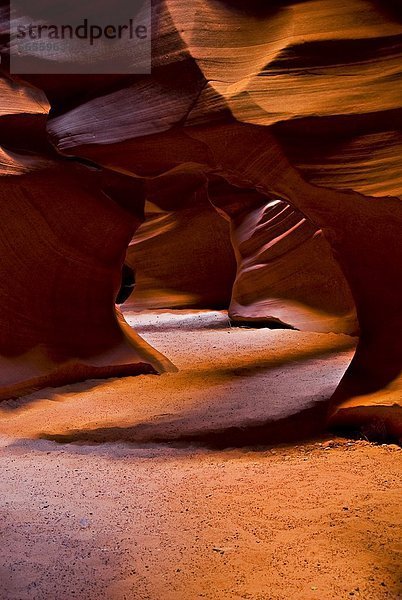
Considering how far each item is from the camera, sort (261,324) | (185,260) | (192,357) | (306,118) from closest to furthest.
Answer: (306,118) → (192,357) → (261,324) → (185,260)

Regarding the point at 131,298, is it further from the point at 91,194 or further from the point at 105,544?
the point at 105,544

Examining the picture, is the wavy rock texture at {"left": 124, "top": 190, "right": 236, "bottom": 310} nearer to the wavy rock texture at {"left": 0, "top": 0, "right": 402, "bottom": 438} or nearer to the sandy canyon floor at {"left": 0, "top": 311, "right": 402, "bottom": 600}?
the sandy canyon floor at {"left": 0, "top": 311, "right": 402, "bottom": 600}

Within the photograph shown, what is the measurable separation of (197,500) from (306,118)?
1.93 meters

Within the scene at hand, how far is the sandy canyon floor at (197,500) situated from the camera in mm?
1802

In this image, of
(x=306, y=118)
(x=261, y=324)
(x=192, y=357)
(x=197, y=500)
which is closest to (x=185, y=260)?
(x=261, y=324)

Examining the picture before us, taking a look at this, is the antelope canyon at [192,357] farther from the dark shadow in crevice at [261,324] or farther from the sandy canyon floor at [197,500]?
the dark shadow in crevice at [261,324]

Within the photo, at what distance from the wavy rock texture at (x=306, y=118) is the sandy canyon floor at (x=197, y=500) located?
633 millimetres

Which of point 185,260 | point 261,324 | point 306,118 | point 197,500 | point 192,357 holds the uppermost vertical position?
point 306,118

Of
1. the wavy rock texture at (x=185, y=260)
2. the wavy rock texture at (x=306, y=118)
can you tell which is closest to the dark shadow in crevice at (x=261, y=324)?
the wavy rock texture at (x=185, y=260)

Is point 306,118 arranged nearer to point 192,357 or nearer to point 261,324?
point 192,357

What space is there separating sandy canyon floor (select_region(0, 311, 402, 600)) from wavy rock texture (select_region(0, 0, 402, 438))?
63 cm

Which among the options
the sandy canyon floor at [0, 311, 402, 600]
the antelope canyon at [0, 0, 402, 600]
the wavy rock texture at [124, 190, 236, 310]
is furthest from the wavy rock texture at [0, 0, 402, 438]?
the wavy rock texture at [124, 190, 236, 310]

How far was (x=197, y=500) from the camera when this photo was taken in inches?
97.8

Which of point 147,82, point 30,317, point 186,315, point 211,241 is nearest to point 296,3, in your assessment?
point 147,82
